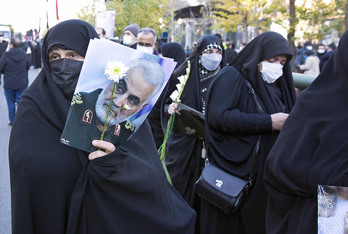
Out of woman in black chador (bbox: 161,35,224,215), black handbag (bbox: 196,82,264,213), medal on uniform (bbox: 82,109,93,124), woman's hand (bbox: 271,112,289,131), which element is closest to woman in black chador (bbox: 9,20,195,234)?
medal on uniform (bbox: 82,109,93,124)

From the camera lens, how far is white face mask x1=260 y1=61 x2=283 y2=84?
3348 mm

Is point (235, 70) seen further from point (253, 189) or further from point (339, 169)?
point (339, 169)

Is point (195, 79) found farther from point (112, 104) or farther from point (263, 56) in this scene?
point (112, 104)

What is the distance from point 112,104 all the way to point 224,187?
57.3 inches

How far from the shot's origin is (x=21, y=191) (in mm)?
2139

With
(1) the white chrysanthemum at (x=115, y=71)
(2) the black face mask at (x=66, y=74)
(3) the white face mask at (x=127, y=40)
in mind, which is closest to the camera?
(1) the white chrysanthemum at (x=115, y=71)

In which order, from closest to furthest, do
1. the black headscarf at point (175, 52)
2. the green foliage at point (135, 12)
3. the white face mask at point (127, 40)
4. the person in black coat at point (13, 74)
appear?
1. the black headscarf at point (175, 52)
2. the white face mask at point (127, 40)
3. the person in black coat at point (13, 74)
4. the green foliage at point (135, 12)

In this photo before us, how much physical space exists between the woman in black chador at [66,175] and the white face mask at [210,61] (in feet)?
6.99

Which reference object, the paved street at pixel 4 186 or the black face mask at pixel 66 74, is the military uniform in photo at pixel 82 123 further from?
the paved street at pixel 4 186

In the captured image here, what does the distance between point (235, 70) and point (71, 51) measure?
1485 mm

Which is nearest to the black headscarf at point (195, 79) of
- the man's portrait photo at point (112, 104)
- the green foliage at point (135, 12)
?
the man's portrait photo at point (112, 104)

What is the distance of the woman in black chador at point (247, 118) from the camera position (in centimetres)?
328

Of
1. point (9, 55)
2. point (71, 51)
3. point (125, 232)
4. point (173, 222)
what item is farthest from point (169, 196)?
point (9, 55)

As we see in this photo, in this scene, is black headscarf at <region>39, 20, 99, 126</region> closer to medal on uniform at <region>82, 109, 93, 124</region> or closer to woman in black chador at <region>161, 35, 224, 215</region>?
medal on uniform at <region>82, 109, 93, 124</region>
